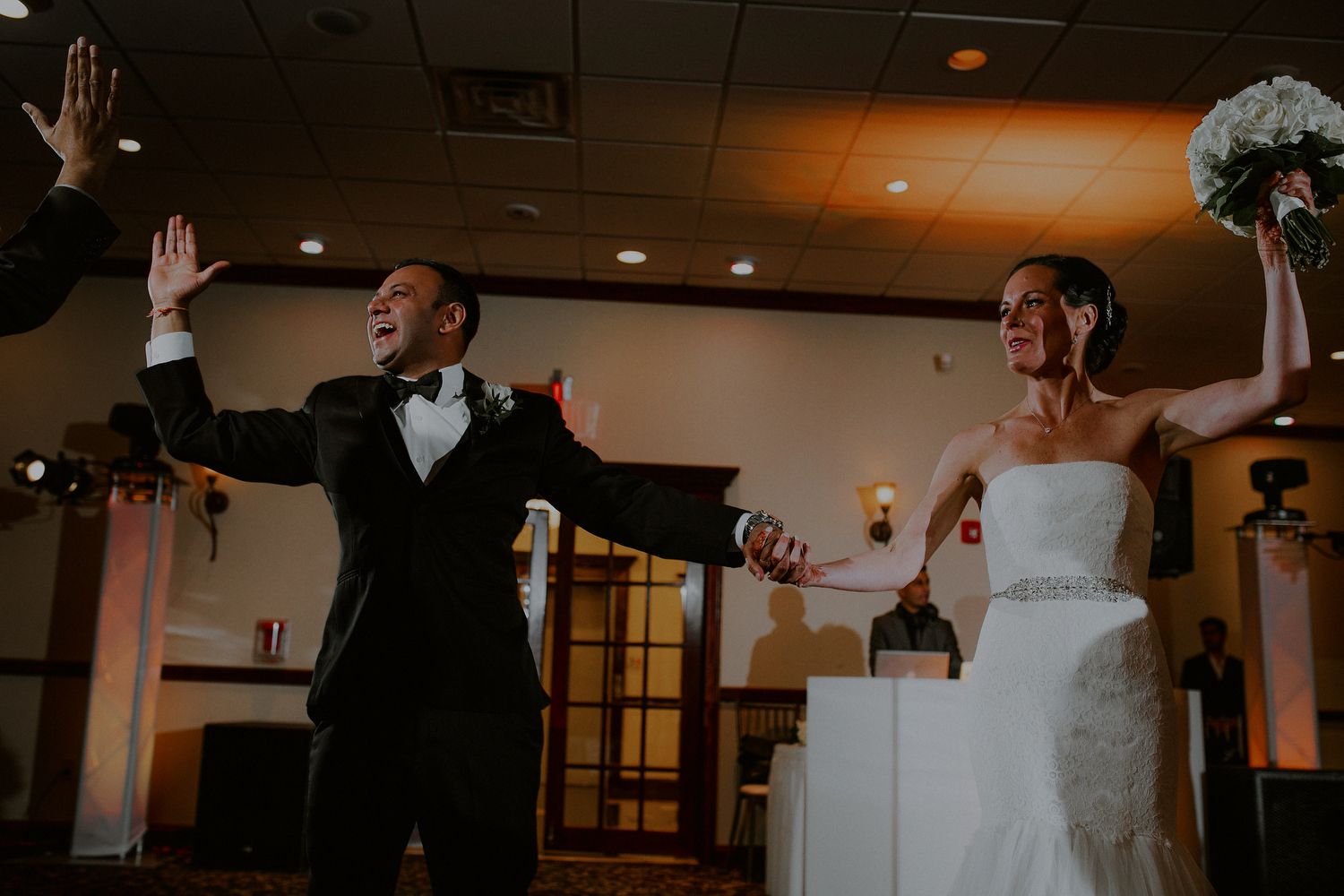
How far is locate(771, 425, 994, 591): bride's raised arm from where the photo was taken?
2.39 m

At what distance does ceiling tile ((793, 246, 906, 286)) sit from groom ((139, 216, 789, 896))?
460 centimetres

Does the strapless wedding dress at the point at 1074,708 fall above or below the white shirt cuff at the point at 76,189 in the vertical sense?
below

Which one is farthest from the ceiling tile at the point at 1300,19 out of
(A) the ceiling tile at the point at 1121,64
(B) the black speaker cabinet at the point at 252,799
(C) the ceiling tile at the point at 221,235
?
(B) the black speaker cabinet at the point at 252,799

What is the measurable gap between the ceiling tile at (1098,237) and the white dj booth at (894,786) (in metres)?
3.17

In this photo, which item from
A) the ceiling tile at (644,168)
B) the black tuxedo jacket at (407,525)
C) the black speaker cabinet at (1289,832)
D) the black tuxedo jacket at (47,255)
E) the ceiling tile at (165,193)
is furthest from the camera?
the ceiling tile at (165,193)

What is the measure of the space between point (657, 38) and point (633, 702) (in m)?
4.22

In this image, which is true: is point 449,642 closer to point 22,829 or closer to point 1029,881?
point 1029,881

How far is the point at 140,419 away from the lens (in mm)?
6133

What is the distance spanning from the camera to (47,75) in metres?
4.71

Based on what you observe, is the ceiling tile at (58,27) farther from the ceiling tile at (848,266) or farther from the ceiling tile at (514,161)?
the ceiling tile at (848,266)

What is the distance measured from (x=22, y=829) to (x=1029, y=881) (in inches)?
261

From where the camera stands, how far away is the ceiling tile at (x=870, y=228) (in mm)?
5902

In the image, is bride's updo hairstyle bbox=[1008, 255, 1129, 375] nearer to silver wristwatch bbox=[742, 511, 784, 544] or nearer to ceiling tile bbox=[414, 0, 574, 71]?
silver wristwatch bbox=[742, 511, 784, 544]

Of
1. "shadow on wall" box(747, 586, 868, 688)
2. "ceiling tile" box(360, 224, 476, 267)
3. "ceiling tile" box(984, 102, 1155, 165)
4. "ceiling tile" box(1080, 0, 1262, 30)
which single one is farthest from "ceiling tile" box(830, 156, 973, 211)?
"shadow on wall" box(747, 586, 868, 688)
